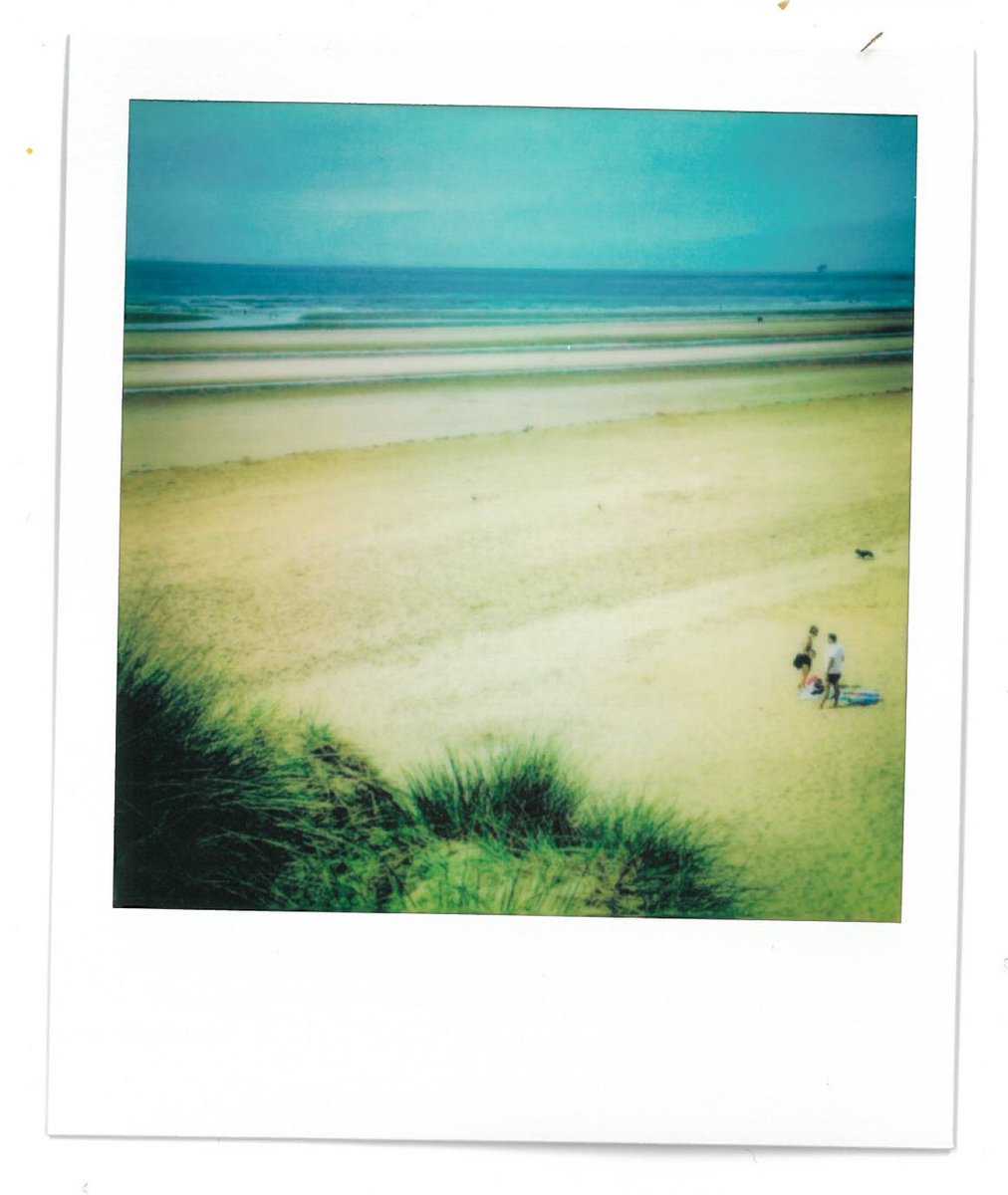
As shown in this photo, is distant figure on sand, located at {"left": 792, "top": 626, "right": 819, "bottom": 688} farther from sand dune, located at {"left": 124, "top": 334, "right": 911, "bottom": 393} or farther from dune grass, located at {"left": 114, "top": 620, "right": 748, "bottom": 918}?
sand dune, located at {"left": 124, "top": 334, "right": 911, "bottom": 393}

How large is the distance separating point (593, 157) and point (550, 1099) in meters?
1.14

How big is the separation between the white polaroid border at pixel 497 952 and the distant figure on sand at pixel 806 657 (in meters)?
0.12

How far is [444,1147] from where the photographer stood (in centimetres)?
122

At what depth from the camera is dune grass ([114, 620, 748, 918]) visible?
1226mm

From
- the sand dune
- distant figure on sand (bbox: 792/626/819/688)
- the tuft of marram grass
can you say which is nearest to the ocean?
the sand dune

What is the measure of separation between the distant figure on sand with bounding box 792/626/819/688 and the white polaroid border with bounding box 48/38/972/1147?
0.12 meters

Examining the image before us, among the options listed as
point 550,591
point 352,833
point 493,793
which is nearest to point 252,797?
point 352,833

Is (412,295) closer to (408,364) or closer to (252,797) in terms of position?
(408,364)

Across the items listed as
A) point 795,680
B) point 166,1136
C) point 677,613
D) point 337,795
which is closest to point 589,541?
point 677,613

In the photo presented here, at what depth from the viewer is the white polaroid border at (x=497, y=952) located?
3.98 ft

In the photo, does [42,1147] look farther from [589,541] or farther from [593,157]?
[593,157]

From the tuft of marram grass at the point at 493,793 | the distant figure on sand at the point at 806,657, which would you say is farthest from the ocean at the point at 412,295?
the tuft of marram grass at the point at 493,793

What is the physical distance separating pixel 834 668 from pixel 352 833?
623mm

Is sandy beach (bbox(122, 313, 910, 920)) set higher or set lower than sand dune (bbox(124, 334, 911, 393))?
lower
